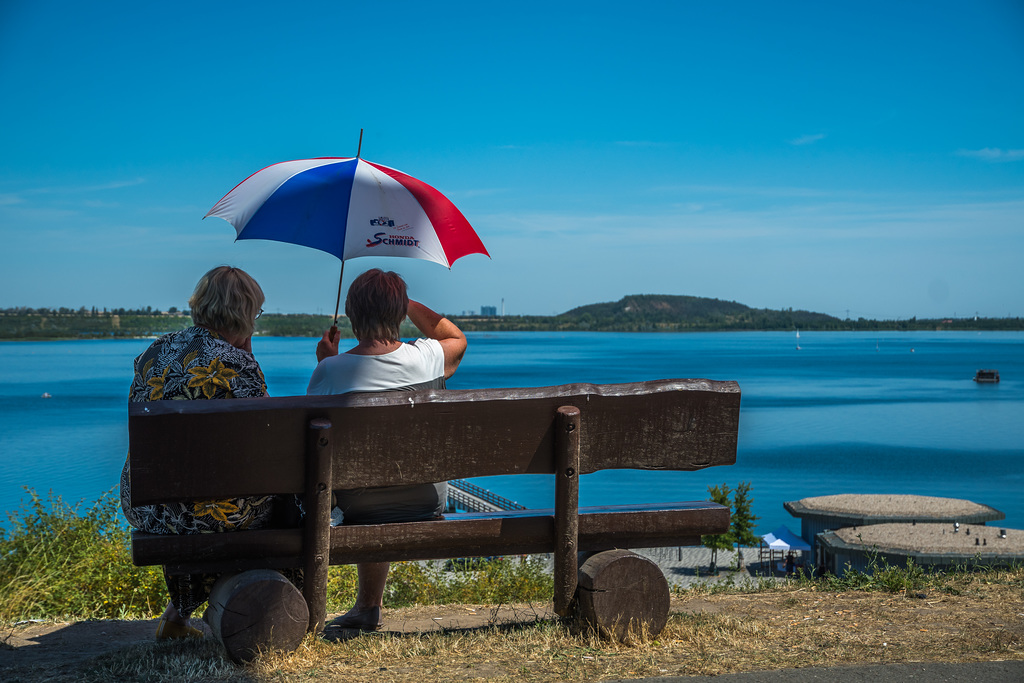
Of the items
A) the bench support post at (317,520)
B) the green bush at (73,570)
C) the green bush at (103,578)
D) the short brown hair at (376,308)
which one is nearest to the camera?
the bench support post at (317,520)

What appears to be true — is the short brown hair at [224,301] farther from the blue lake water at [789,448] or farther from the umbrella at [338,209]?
the blue lake water at [789,448]

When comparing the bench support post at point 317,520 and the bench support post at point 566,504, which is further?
the bench support post at point 566,504

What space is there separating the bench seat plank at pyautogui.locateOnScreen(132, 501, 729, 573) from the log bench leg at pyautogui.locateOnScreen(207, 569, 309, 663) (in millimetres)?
111

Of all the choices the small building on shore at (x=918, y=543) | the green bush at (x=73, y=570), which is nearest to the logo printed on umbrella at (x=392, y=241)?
the green bush at (x=73, y=570)

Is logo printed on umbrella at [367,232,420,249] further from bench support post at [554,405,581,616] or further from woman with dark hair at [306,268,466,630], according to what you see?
bench support post at [554,405,581,616]

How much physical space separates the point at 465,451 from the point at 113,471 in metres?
43.4

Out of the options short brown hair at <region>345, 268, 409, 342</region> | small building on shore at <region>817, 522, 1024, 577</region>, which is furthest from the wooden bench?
small building on shore at <region>817, 522, 1024, 577</region>

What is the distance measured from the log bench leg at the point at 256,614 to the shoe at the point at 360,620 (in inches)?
31.0

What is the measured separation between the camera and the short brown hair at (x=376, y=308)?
336 centimetres

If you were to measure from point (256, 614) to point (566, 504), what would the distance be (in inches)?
47.2

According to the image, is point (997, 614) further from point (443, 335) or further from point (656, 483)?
point (656, 483)

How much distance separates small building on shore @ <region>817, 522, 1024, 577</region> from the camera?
19.4 metres

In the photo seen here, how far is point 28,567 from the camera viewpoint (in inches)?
295

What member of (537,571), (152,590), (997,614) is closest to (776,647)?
(997,614)
